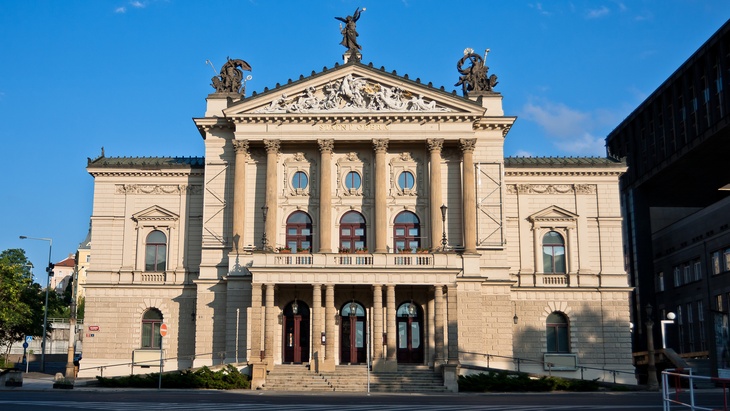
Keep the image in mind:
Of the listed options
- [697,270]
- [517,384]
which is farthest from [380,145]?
[697,270]

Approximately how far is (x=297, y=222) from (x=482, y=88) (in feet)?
50.9

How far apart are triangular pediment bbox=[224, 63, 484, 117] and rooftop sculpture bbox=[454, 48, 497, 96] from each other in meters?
3.54

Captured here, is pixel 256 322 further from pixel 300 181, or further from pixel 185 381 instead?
pixel 300 181

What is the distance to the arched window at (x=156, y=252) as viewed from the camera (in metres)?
57.6

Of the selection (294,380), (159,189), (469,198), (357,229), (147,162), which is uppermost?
(147,162)

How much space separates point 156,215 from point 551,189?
27.1 m

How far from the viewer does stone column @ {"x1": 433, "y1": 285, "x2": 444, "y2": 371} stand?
48.2 m

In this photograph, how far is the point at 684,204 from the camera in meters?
82.3

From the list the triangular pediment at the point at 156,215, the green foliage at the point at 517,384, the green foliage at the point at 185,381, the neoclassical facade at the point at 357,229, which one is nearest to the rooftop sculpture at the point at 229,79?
the neoclassical facade at the point at 357,229

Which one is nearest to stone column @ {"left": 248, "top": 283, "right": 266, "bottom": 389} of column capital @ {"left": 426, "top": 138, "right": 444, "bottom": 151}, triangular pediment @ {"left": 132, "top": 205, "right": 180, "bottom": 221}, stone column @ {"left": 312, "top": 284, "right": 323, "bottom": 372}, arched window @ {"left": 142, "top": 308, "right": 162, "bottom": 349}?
stone column @ {"left": 312, "top": 284, "right": 323, "bottom": 372}

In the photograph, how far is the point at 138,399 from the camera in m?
33.3

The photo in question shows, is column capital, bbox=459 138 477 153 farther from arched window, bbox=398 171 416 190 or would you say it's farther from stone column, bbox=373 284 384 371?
stone column, bbox=373 284 384 371

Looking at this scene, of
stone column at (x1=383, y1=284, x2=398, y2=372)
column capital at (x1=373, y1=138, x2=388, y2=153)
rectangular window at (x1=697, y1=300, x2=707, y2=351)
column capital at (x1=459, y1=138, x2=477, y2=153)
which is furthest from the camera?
rectangular window at (x1=697, y1=300, x2=707, y2=351)

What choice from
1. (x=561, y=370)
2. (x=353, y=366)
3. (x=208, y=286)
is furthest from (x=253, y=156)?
(x=561, y=370)
